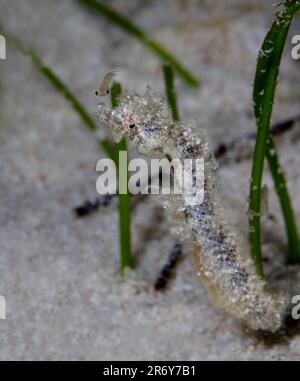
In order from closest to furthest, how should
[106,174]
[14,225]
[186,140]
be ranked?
1. [186,140]
2. [14,225]
3. [106,174]

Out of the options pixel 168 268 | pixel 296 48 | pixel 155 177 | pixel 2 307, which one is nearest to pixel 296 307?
pixel 168 268

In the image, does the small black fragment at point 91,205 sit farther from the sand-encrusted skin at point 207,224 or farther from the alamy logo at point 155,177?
the sand-encrusted skin at point 207,224

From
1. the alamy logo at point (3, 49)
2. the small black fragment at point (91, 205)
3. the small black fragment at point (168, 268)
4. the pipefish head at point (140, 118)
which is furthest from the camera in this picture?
the alamy logo at point (3, 49)

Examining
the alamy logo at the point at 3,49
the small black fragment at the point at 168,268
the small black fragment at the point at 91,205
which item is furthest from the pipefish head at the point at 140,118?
the alamy logo at the point at 3,49

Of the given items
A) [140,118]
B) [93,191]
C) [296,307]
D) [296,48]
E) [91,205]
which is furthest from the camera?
[296,48]

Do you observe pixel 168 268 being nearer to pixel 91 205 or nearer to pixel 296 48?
pixel 91 205

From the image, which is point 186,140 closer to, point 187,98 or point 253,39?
point 187,98

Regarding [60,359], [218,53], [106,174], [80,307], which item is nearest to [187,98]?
[218,53]

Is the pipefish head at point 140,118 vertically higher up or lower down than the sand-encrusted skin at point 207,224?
higher up
